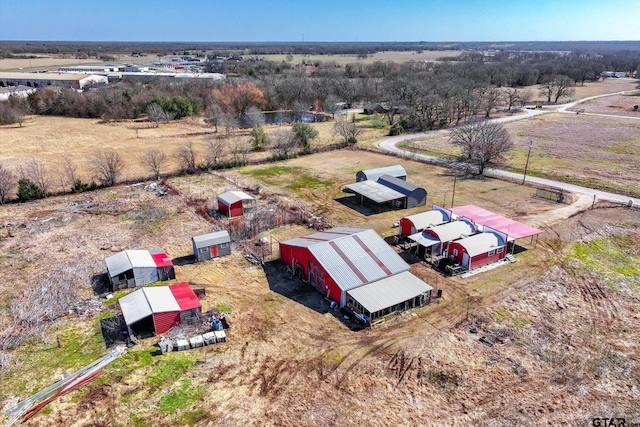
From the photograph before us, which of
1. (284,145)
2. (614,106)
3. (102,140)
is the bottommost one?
(102,140)

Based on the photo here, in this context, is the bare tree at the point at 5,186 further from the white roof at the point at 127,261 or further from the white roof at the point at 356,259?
the white roof at the point at 356,259

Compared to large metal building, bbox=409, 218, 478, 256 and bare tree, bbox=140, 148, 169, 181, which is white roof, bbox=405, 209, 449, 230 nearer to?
large metal building, bbox=409, 218, 478, 256

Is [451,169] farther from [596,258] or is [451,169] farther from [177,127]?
[177,127]

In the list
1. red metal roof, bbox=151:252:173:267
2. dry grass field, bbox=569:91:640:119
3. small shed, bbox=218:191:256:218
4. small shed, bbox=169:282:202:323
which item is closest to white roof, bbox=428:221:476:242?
small shed, bbox=218:191:256:218

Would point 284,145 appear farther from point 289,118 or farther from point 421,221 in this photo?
point 289,118

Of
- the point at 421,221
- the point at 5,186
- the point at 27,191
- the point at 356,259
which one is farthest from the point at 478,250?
the point at 5,186

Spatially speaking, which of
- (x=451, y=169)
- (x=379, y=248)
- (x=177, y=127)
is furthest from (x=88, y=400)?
(x=177, y=127)
